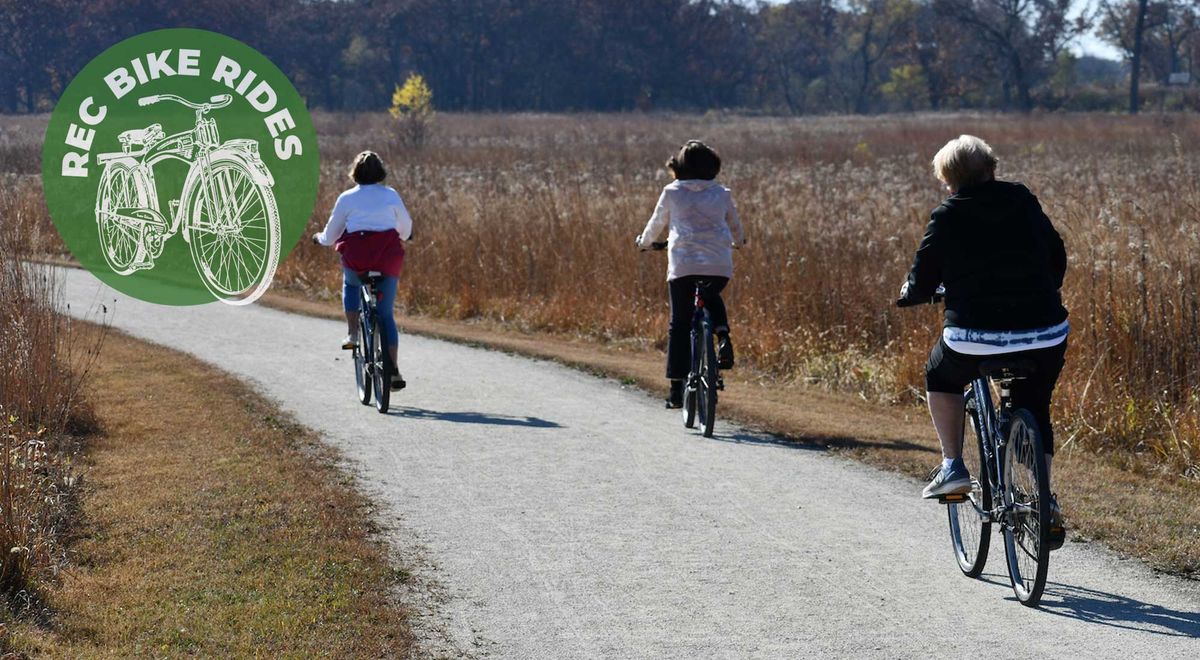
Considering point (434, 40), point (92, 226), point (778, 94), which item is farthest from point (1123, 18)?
point (92, 226)

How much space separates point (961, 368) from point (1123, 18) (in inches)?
3861

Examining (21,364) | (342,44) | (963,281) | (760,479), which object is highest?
(342,44)

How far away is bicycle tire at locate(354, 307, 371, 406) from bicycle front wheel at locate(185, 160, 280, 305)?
8.55 meters

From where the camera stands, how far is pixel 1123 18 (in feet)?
316

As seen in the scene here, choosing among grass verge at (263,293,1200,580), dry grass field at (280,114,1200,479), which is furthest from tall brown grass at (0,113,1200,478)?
grass verge at (263,293,1200,580)

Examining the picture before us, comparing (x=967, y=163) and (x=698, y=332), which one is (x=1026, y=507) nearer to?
(x=967, y=163)

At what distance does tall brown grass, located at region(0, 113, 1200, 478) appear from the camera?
34.2ft

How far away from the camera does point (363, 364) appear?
38.5 feet

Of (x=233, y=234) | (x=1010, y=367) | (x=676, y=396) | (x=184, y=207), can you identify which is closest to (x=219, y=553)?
(x=1010, y=367)

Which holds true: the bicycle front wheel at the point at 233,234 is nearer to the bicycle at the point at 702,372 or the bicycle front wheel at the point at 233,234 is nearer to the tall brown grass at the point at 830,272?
the tall brown grass at the point at 830,272

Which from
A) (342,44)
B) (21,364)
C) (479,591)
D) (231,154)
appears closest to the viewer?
(479,591)

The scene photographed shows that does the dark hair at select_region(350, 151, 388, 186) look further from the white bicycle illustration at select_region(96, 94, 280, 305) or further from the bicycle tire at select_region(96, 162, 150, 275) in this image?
the white bicycle illustration at select_region(96, 94, 280, 305)

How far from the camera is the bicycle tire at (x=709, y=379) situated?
10.2 meters

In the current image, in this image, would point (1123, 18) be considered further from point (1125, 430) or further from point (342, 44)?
point (1125, 430)
